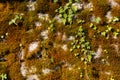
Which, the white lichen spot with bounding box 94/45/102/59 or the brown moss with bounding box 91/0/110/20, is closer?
the white lichen spot with bounding box 94/45/102/59

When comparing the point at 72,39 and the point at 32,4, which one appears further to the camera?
the point at 32,4

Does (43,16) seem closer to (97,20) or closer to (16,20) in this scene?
(16,20)

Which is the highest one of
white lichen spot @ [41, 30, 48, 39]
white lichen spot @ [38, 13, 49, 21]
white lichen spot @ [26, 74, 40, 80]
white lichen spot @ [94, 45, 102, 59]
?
white lichen spot @ [38, 13, 49, 21]

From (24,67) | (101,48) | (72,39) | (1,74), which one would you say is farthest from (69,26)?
(1,74)

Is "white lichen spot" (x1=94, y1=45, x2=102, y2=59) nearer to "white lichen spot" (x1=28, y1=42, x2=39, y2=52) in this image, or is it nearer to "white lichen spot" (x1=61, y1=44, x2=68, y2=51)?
"white lichen spot" (x1=61, y1=44, x2=68, y2=51)

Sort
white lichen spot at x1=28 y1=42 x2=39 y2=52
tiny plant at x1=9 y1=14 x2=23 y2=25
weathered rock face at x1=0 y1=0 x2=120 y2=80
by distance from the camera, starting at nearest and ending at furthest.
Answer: weathered rock face at x1=0 y1=0 x2=120 y2=80 < white lichen spot at x1=28 y1=42 x2=39 y2=52 < tiny plant at x1=9 y1=14 x2=23 y2=25

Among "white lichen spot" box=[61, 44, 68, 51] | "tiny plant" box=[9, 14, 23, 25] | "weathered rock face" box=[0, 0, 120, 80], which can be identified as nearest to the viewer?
"weathered rock face" box=[0, 0, 120, 80]

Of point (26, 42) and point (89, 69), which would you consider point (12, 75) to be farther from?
point (89, 69)

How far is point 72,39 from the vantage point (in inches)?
240

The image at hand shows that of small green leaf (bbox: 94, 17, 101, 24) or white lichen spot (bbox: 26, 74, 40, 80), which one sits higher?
small green leaf (bbox: 94, 17, 101, 24)

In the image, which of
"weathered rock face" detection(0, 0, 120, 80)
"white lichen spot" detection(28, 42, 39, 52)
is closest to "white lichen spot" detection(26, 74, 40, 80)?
"weathered rock face" detection(0, 0, 120, 80)

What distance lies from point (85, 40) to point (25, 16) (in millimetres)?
1385

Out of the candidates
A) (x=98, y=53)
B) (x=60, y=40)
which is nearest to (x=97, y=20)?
(x=98, y=53)

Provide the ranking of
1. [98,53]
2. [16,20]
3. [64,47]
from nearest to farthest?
[98,53], [64,47], [16,20]
